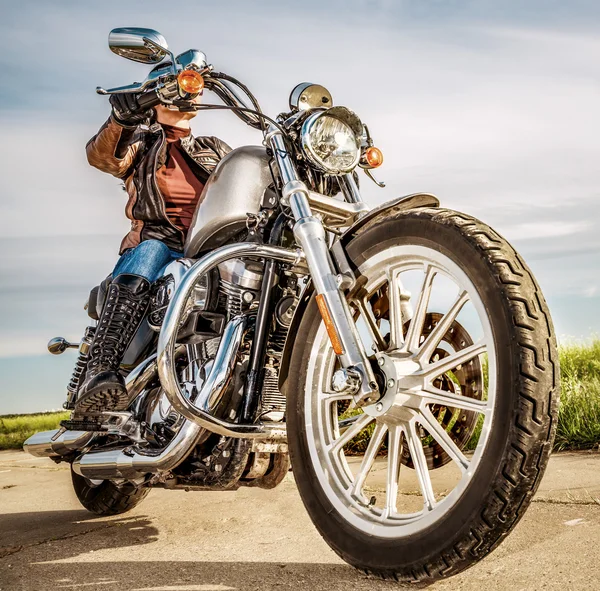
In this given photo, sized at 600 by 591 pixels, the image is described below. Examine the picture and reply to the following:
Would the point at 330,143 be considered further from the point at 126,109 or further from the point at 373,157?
the point at 126,109

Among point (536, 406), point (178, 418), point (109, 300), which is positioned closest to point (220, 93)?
point (109, 300)

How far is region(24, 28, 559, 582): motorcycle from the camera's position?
67.6 inches

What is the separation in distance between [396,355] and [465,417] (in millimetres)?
492

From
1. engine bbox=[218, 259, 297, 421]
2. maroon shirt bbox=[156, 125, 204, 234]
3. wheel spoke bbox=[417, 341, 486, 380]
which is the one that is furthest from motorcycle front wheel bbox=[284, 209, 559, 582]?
maroon shirt bbox=[156, 125, 204, 234]

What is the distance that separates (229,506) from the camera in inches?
134

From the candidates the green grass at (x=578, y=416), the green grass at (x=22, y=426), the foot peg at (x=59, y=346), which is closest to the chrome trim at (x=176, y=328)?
the foot peg at (x=59, y=346)

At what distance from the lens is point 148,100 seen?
2.57 meters

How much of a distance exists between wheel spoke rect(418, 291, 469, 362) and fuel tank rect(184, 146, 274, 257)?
35.1 inches

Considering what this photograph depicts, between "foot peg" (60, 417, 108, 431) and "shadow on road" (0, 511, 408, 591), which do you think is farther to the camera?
"foot peg" (60, 417, 108, 431)

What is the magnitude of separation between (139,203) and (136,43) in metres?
1.00

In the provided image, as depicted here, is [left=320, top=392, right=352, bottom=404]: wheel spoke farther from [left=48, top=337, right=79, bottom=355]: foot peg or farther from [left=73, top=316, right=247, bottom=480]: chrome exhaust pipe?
[left=48, top=337, right=79, bottom=355]: foot peg

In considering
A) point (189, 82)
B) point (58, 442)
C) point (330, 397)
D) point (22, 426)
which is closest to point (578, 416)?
point (330, 397)

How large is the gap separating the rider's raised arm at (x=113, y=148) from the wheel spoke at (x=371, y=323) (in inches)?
Result: 49.3

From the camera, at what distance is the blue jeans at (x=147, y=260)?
2926 millimetres
